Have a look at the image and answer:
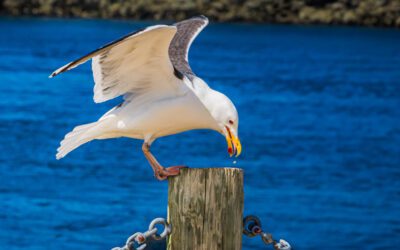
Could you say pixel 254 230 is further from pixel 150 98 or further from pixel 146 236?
pixel 150 98

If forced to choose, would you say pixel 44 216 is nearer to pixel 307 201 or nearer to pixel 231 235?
pixel 307 201

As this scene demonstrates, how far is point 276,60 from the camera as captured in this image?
47.6 meters

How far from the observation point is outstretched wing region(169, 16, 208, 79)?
879 cm

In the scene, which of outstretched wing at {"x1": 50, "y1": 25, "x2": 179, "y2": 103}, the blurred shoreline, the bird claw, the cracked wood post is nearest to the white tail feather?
outstretched wing at {"x1": 50, "y1": 25, "x2": 179, "y2": 103}

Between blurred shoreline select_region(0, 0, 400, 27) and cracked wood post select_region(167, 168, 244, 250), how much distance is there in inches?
2378

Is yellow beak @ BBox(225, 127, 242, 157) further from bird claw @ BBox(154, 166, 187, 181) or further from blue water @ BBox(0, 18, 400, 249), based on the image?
blue water @ BBox(0, 18, 400, 249)

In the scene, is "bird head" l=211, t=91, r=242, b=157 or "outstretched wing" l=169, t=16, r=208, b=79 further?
"outstretched wing" l=169, t=16, r=208, b=79

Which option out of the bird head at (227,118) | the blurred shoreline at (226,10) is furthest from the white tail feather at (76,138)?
the blurred shoreline at (226,10)

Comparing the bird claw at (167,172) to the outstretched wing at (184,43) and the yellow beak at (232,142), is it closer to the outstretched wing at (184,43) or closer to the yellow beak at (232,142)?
the yellow beak at (232,142)

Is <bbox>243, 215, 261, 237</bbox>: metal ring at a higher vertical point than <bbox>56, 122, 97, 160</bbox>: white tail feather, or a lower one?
lower

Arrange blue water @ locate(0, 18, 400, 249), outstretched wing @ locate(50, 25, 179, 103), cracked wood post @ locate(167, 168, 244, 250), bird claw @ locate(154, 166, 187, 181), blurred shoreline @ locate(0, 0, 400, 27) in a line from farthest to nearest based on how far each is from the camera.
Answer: blurred shoreline @ locate(0, 0, 400, 27) < blue water @ locate(0, 18, 400, 249) < outstretched wing @ locate(50, 25, 179, 103) < bird claw @ locate(154, 166, 187, 181) < cracked wood post @ locate(167, 168, 244, 250)

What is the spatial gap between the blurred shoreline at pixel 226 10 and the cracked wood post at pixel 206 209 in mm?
60413

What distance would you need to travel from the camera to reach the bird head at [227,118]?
7.71 m

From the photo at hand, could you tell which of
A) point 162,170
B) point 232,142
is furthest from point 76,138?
point 232,142
